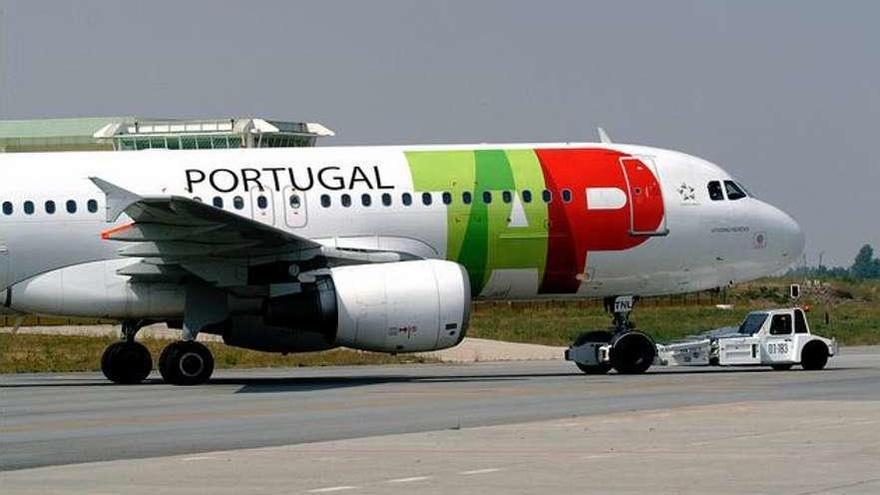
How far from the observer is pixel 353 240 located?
37.0m

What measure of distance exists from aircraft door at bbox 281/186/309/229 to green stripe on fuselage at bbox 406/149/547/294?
6.93 feet

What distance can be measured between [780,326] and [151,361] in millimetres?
12463

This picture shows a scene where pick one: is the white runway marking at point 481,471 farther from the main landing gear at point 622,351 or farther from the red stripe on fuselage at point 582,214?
the red stripe on fuselage at point 582,214

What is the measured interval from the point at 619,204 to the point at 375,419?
13588 mm

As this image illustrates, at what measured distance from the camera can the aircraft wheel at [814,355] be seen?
128 ft

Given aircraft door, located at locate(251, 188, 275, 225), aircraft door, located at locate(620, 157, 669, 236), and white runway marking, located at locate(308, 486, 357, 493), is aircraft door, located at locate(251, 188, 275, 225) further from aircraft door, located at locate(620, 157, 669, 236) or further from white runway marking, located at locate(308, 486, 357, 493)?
white runway marking, located at locate(308, 486, 357, 493)

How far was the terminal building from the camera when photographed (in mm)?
105750

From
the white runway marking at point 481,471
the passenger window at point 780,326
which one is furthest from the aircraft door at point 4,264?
the white runway marking at point 481,471

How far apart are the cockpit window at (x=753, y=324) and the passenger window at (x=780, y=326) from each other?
254 millimetres

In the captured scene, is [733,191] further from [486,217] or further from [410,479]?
[410,479]

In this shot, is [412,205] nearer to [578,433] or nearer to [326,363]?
[326,363]

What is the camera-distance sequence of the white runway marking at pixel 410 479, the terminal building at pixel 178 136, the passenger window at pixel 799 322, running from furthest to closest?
the terminal building at pixel 178 136 → the passenger window at pixel 799 322 → the white runway marking at pixel 410 479

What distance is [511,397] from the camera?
29.7 metres

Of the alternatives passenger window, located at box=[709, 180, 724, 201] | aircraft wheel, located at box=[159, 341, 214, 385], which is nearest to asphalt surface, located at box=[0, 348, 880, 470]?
aircraft wheel, located at box=[159, 341, 214, 385]
